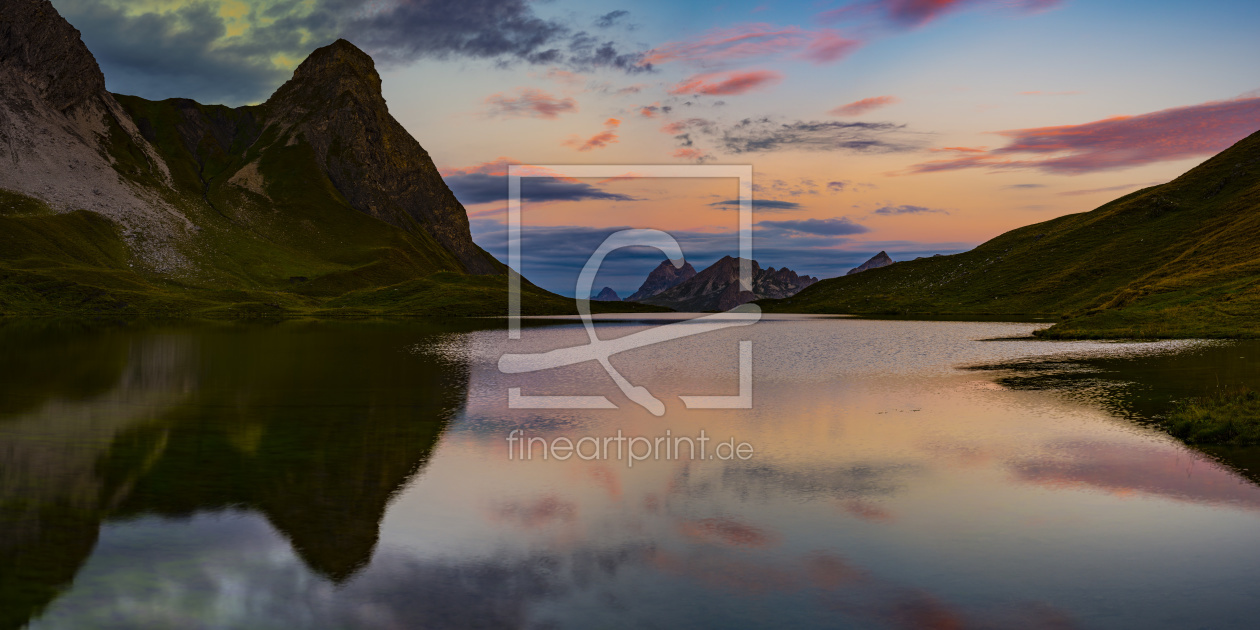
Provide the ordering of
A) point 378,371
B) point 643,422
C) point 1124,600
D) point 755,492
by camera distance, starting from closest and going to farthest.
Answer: point 1124,600
point 755,492
point 643,422
point 378,371

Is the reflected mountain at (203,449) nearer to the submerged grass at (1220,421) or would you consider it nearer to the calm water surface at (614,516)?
the calm water surface at (614,516)

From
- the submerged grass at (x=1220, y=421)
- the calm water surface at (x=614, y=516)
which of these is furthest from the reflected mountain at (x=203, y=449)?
the submerged grass at (x=1220, y=421)

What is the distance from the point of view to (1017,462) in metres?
27.7

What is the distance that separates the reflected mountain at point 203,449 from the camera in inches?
747

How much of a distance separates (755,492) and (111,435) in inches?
1080

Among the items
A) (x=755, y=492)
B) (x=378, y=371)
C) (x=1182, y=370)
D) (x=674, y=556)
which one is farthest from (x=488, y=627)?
(x=1182, y=370)

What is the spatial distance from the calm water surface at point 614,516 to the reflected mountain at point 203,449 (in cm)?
16

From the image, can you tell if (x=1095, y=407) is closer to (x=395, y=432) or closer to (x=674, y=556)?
(x=674, y=556)

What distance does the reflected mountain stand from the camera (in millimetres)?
18984

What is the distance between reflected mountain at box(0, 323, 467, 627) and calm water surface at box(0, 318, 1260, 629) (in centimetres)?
16

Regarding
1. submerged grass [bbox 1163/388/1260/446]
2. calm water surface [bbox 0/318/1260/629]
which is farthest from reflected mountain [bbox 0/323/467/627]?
submerged grass [bbox 1163/388/1260/446]

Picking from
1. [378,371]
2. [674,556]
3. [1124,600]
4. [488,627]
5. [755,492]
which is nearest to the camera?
[488,627]

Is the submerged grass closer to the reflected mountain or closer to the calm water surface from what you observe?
the calm water surface

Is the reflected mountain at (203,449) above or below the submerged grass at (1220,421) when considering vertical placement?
below
